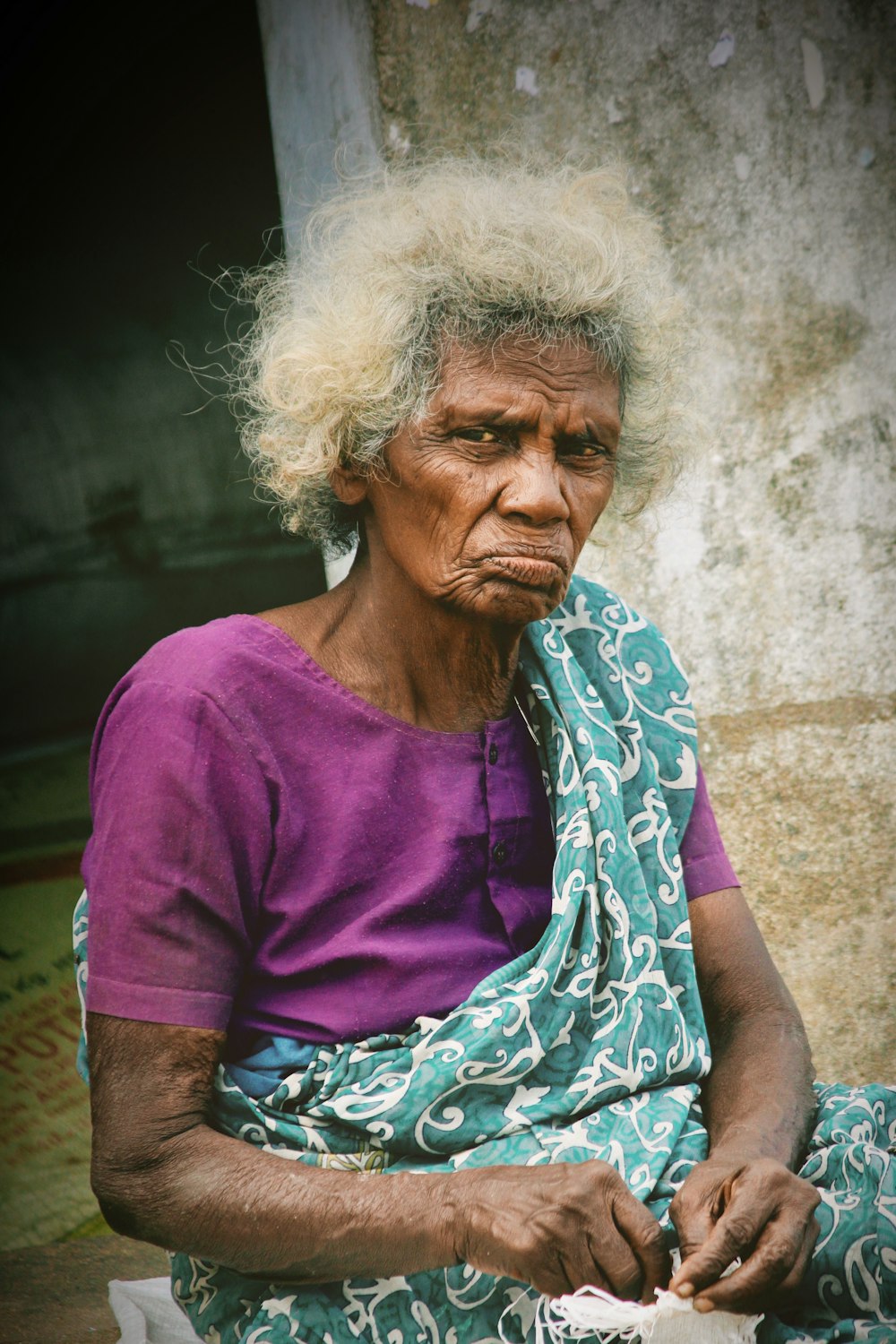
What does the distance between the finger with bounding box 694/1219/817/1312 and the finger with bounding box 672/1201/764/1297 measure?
0.01 metres

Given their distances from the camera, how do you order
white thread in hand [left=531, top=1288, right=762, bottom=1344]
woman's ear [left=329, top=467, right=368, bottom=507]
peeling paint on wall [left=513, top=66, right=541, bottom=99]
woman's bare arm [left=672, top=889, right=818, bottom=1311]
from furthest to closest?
1. peeling paint on wall [left=513, top=66, right=541, bottom=99]
2. woman's ear [left=329, top=467, right=368, bottom=507]
3. woman's bare arm [left=672, top=889, right=818, bottom=1311]
4. white thread in hand [left=531, top=1288, right=762, bottom=1344]

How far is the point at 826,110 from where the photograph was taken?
270 centimetres

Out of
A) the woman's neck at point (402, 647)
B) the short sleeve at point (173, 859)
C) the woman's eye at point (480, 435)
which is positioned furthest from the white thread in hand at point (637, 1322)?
the woman's eye at point (480, 435)

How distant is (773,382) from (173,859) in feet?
6.45

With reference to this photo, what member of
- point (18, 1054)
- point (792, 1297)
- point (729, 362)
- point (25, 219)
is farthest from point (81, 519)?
point (792, 1297)

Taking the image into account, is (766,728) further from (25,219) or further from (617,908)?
(25,219)

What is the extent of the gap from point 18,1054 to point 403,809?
231cm

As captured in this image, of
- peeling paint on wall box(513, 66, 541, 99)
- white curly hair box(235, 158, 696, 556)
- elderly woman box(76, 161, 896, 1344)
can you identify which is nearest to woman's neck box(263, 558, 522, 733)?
elderly woman box(76, 161, 896, 1344)

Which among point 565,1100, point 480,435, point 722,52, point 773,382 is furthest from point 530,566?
point 722,52

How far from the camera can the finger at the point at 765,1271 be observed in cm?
144

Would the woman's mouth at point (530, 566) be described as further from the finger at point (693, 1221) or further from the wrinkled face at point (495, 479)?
the finger at point (693, 1221)

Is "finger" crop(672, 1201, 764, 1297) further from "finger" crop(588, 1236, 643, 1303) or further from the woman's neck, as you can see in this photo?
the woman's neck

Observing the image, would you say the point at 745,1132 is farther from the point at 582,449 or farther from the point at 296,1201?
the point at 582,449

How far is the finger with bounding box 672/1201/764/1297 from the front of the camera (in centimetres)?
144
